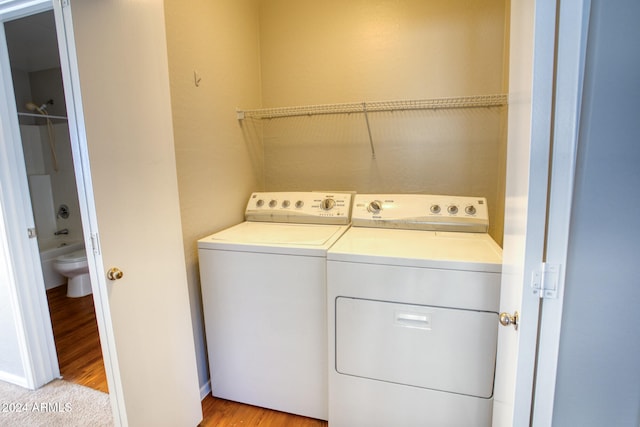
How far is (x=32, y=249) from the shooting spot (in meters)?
1.74

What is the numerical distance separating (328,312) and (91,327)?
2173mm

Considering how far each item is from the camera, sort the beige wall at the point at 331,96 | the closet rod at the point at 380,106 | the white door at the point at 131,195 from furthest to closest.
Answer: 1. the closet rod at the point at 380,106
2. the beige wall at the point at 331,96
3. the white door at the point at 131,195

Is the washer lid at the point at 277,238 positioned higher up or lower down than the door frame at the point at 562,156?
lower down

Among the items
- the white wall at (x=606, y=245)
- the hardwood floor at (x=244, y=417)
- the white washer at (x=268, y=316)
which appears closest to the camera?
the white wall at (x=606, y=245)

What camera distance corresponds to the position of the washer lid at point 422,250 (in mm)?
1251

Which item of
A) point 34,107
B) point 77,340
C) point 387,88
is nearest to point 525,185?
point 387,88

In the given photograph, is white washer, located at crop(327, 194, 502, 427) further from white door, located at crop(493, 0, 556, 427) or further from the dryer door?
white door, located at crop(493, 0, 556, 427)

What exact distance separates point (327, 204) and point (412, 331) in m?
0.96

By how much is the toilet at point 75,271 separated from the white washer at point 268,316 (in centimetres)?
200

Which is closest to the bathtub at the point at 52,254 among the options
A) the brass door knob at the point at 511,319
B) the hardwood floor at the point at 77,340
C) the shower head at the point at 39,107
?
the hardwood floor at the point at 77,340

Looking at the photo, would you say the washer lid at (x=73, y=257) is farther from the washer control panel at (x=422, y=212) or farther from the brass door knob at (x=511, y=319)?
the brass door knob at (x=511, y=319)

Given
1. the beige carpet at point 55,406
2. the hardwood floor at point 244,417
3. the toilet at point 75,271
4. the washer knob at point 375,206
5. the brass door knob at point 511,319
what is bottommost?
the hardwood floor at point 244,417

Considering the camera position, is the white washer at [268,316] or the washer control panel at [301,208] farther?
the washer control panel at [301,208]

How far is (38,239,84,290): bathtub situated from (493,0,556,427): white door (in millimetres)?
3825
